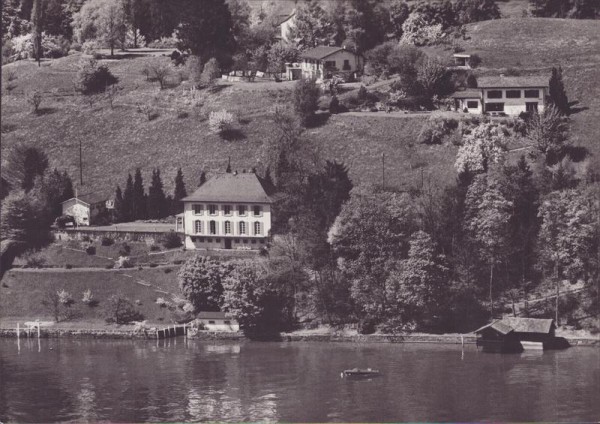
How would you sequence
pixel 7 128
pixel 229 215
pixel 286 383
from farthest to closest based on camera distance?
pixel 7 128 → pixel 229 215 → pixel 286 383

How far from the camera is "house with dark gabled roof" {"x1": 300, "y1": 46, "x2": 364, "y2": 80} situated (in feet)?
437

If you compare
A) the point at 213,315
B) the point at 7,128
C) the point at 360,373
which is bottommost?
the point at 360,373

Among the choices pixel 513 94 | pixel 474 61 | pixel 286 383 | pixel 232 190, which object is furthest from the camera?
pixel 474 61

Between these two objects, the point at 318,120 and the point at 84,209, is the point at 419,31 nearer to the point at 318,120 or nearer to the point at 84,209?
the point at 318,120

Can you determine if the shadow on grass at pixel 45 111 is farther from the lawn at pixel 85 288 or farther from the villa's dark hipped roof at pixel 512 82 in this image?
the villa's dark hipped roof at pixel 512 82

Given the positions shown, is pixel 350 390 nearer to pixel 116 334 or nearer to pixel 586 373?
pixel 586 373

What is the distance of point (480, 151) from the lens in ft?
351

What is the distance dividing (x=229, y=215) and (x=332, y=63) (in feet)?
108

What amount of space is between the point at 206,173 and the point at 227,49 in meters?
25.7

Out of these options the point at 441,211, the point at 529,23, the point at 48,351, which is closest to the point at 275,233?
the point at 441,211

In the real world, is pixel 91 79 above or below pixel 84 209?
above

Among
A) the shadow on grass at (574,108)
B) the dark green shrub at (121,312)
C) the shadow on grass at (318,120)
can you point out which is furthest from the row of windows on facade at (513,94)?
the dark green shrub at (121,312)

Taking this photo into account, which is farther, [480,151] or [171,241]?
[480,151]

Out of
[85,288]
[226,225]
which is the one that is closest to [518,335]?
[226,225]
